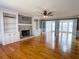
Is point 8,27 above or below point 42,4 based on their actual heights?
below

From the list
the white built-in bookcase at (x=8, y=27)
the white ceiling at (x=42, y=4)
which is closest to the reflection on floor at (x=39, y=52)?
the white built-in bookcase at (x=8, y=27)

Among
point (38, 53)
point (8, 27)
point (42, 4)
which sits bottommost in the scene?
point (38, 53)

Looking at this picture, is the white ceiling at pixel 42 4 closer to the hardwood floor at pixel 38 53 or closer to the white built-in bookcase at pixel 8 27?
the white built-in bookcase at pixel 8 27

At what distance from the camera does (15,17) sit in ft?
19.7

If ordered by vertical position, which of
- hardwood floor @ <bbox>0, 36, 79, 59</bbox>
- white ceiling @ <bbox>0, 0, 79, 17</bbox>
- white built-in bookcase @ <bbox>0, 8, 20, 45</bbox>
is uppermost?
white ceiling @ <bbox>0, 0, 79, 17</bbox>

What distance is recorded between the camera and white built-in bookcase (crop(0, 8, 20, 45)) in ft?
16.5

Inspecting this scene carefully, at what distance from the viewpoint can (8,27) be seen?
5578 mm

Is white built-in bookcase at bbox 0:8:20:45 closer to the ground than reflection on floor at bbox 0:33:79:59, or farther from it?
farther from it

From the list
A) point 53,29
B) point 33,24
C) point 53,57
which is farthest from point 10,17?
point 53,29

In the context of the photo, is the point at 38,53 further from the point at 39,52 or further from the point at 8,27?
the point at 8,27

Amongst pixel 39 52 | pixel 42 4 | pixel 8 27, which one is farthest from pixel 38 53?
pixel 8 27

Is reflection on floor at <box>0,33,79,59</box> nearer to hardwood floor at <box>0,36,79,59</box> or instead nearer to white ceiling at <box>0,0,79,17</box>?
hardwood floor at <box>0,36,79,59</box>

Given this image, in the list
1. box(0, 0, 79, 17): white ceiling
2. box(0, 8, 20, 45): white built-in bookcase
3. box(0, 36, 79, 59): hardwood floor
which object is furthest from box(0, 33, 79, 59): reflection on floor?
box(0, 0, 79, 17): white ceiling

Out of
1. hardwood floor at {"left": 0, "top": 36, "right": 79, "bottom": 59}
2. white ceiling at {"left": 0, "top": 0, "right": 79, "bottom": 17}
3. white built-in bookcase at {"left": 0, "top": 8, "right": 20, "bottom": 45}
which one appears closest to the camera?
hardwood floor at {"left": 0, "top": 36, "right": 79, "bottom": 59}
